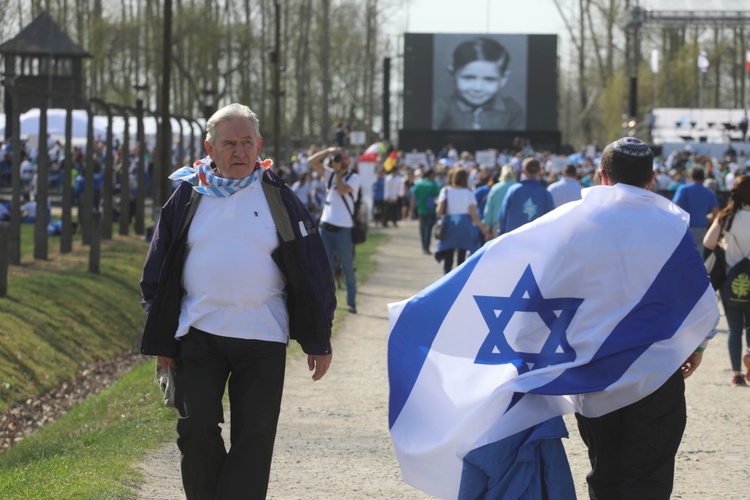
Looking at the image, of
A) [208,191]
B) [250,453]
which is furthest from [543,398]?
[208,191]

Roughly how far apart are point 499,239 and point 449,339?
1.53ft

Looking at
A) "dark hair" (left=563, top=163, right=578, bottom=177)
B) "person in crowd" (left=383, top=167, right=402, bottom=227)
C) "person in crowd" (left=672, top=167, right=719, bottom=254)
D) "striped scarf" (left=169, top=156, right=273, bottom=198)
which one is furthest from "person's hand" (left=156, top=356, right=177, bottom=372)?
"person in crowd" (left=383, top=167, right=402, bottom=227)

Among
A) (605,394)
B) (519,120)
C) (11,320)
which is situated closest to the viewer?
(605,394)

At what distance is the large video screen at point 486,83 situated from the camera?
204ft

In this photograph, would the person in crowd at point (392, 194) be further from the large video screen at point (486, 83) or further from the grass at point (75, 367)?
the large video screen at point (486, 83)

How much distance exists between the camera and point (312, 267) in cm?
537

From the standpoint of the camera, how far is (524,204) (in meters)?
14.0

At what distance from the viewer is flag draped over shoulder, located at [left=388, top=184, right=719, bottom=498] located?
16.6 ft

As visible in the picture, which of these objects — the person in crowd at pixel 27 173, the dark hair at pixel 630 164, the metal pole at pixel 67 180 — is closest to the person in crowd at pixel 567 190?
the metal pole at pixel 67 180

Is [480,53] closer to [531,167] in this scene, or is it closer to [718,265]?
[531,167]

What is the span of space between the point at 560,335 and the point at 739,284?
5392 mm

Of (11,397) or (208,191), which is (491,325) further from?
(11,397)

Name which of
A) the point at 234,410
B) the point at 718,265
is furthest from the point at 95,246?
the point at 234,410

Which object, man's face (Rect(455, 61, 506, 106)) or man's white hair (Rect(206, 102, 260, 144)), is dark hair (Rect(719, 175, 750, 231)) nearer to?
man's white hair (Rect(206, 102, 260, 144))
